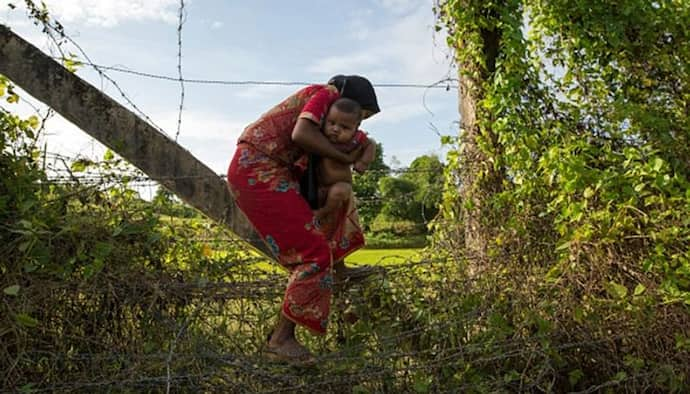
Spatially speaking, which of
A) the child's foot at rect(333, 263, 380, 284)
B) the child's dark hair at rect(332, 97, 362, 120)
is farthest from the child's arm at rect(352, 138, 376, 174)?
the child's foot at rect(333, 263, 380, 284)

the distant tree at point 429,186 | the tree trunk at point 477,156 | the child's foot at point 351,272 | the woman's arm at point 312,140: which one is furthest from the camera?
the distant tree at point 429,186

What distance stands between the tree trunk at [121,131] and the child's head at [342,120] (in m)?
1.00

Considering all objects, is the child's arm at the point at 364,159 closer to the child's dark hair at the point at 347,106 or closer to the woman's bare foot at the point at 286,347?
the child's dark hair at the point at 347,106

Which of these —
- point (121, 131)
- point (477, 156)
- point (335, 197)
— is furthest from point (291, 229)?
point (477, 156)

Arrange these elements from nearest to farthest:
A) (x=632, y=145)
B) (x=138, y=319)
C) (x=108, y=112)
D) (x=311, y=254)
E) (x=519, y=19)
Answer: (x=311, y=254)
(x=138, y=319)
(x=108, y=112)
(x=632, y=145)
(x=519, y=19)

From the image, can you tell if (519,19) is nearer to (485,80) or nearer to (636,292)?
(485,80)

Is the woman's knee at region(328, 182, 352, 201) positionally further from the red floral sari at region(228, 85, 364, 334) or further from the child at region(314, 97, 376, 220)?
the red floral sari at region(228, 85, 364, 334)

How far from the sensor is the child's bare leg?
3.34m

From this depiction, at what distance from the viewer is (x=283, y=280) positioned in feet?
12.5

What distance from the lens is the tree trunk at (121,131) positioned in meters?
3.77

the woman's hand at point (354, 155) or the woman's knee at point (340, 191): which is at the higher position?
the woman's hand at point (354, 155)

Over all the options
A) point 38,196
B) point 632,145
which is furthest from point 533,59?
point 38,196

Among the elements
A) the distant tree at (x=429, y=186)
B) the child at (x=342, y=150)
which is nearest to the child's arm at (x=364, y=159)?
the child at (x=342, y=150)

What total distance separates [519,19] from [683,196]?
1.66 m
